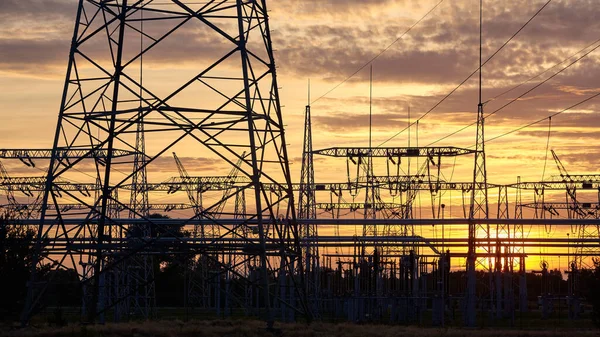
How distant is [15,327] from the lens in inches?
898

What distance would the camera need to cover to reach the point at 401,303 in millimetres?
41188

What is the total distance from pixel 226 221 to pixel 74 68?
15.5 m

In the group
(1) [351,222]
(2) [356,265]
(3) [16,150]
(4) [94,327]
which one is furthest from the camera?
(3) [16,150]

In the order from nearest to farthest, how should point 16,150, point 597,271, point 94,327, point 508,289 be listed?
point 94,327 → point 597,271 → point 508,289 → point 16,150

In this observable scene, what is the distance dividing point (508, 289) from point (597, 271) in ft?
61.0

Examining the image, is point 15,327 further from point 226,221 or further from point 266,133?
point 226,221

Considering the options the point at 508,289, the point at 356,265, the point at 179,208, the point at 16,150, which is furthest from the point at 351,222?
the point at 179,208

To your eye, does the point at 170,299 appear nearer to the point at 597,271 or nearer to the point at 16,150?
the point at 16,150

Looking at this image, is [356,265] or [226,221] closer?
[226,221]

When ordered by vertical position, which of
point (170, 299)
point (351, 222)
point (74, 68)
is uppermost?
point (74, 68)

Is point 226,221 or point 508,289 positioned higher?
point 226,221

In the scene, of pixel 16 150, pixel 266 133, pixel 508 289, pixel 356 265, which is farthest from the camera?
pixel 16 150

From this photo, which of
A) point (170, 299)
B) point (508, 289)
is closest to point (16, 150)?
point (170, 299)

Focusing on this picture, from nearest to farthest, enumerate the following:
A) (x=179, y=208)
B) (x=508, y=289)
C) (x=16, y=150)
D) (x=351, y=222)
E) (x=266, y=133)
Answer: (x=266, y=133) < (x=351, y=222) < (x=508, y=289) < (x=16, y=150) < (x=179, y=208)
